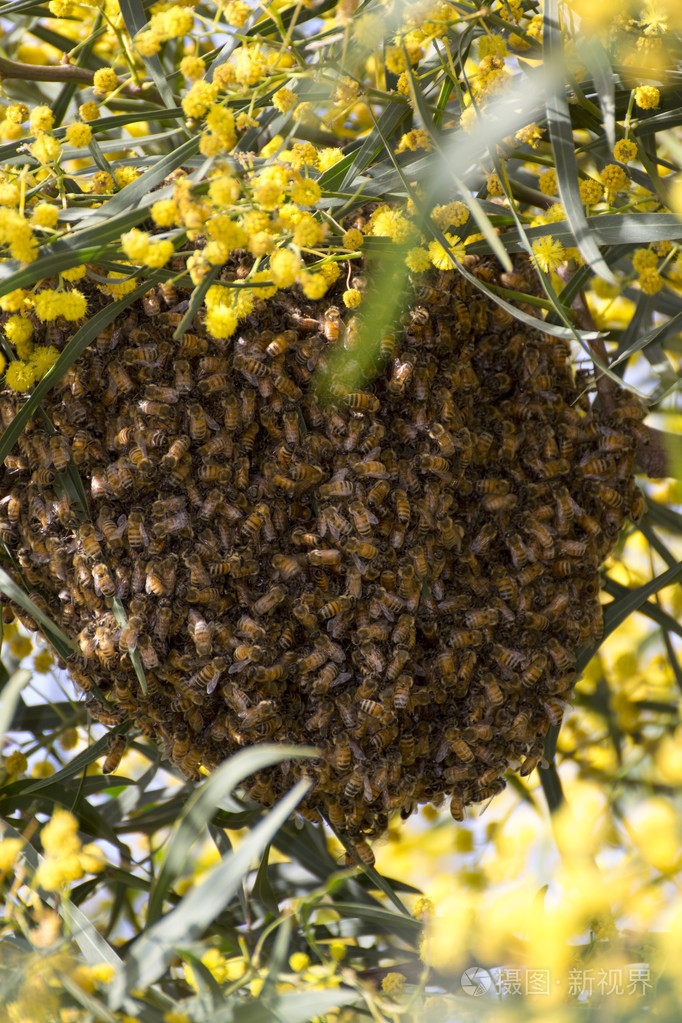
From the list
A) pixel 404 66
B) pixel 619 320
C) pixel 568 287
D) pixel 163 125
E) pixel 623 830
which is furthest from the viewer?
pixel 619 320

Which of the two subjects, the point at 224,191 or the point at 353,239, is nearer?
the point at 224,191

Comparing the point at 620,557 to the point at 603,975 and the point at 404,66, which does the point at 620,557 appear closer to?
the point at 603,975

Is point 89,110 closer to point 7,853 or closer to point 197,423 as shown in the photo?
point 197,423

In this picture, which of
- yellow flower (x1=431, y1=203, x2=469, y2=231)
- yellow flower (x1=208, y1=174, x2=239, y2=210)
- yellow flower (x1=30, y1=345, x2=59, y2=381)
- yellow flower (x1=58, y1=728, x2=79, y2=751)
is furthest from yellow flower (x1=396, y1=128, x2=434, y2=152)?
yellow flower (x1=58, y1=728, x2=79, y2=751)

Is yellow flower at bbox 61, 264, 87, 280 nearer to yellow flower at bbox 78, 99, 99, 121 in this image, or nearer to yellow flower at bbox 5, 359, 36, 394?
yellow flower at bbox 5, 359, 36, 394

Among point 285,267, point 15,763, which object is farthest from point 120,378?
point 15,763

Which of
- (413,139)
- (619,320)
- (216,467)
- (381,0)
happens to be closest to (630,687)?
(619,320)
